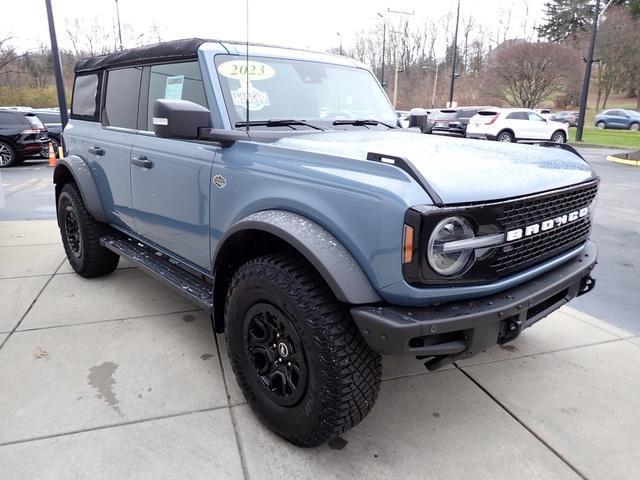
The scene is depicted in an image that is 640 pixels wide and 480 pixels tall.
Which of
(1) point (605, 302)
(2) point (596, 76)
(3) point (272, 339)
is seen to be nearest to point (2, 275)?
(3) point (272, 339)

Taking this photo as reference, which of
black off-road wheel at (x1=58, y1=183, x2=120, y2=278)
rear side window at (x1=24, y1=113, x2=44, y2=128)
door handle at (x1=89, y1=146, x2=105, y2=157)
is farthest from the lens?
rear side window at (x1=24, y1=113, x2=44, y2=128)

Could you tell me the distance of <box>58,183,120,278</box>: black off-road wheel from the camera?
171 inches

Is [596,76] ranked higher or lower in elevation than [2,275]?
higher

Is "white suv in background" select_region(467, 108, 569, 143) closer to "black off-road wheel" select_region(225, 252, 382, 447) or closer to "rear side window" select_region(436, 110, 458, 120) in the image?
"rear side window" select_region(436, 110, 458, 120)

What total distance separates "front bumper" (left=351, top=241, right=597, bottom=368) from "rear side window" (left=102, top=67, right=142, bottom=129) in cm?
269

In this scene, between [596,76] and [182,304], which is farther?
[596,76]

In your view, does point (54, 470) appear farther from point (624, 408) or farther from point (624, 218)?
point (624, 218)

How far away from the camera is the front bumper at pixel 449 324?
6.12 feet

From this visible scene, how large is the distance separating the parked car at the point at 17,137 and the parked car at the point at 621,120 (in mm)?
36521

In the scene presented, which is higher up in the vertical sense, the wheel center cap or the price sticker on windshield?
the price sticker on windshield

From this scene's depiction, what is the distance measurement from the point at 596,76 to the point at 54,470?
205 feet

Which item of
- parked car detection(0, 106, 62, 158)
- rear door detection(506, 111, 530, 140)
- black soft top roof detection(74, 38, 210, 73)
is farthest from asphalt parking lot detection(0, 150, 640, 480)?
rear door detection(506, 111, 530, 140)

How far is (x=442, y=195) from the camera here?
1.88 metres

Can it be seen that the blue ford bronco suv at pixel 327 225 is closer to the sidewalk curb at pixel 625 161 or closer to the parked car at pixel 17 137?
the parked car at pixel 17 137
